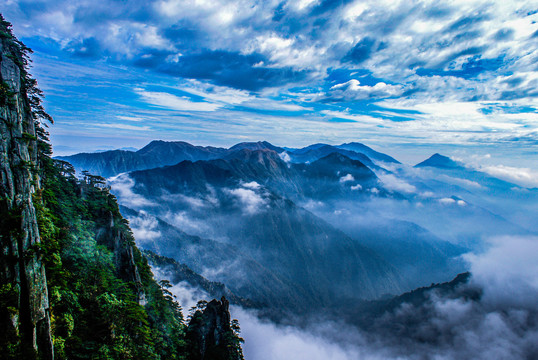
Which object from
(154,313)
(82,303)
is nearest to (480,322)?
(154,313)

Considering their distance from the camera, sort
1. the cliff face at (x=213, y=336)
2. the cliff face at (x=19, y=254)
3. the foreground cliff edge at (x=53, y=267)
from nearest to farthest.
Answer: the cliff face at (x=19, y=254) → the foreground cliff edge at (x=53, y=267) → the cliff face at (x=213, y=336)

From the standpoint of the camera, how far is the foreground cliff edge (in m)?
15.6

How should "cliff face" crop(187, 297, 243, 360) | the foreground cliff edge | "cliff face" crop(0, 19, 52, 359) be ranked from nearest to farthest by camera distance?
"cliff face" crop(0, 19, 52, 359), the foreground cliff edge, "cliff face" crop(187, 297, 243, 360)

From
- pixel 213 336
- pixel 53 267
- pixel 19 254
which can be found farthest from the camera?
pixel 213 336

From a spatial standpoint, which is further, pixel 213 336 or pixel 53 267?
pixel 213 336

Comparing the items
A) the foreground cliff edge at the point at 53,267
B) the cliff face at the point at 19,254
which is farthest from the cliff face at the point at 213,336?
the cliff face at the point at 19,254

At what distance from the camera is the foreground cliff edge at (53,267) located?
15.6 metres

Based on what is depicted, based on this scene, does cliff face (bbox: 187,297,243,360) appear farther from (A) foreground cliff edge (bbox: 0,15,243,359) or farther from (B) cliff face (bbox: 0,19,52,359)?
(B) cliff face (bbox: 0,19,52,359)

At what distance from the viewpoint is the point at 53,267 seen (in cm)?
1906

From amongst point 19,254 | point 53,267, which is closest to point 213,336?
point 53,267

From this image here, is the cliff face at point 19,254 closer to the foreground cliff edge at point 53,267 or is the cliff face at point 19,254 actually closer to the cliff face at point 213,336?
the foreground cliff edge at point 53,267

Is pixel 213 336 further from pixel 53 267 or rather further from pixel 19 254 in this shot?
pixel 19 254

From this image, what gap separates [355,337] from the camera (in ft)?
566

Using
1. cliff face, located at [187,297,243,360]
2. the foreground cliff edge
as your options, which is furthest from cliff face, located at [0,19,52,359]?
cliff face, located at [187,297,243,360]
